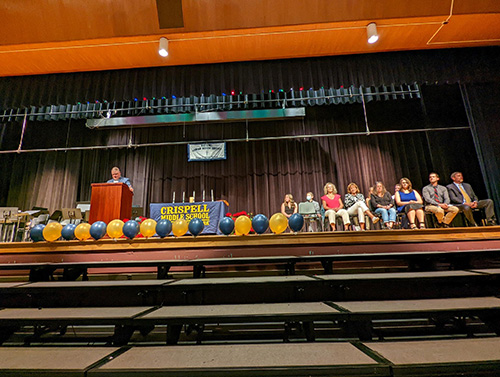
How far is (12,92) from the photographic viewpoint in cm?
421

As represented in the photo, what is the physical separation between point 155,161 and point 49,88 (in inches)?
171

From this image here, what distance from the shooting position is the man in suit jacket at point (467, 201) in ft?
14.4

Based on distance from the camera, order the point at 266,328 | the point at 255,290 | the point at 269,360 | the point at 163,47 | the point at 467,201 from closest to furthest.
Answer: the point at 269,360 < the point at 266,328 < the point at 255,290 < the point at 163,47 < the point at 467,201

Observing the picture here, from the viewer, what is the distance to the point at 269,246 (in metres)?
2.57

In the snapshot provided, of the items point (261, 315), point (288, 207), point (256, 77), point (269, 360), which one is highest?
point (256, 77)

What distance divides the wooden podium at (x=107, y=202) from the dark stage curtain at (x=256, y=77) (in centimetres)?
158

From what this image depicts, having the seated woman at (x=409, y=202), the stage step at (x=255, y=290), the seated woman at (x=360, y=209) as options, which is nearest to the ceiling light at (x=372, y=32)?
the seated woman at (x=409, y=202)

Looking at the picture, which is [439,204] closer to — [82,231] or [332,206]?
[332,206]

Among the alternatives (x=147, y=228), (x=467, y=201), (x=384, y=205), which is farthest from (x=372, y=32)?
(x=147, y=228)

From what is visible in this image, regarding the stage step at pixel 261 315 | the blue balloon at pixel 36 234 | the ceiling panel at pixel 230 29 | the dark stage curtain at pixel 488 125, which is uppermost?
the ceiling panel at pixel 230 29

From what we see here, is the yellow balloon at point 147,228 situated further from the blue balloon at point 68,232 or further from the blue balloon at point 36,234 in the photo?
the blue balloon at point 36,234

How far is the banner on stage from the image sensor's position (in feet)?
26.5

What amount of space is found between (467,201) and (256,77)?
433cm

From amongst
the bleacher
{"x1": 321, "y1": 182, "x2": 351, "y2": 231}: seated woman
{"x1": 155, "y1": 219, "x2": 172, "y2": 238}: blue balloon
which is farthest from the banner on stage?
the bleacher
